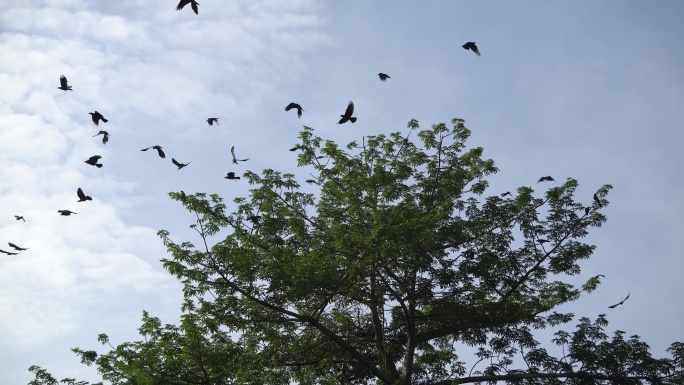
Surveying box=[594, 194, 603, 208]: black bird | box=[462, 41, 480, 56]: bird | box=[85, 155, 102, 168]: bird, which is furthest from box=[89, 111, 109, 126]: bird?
box=[594, 194, 603, 208]: black bird

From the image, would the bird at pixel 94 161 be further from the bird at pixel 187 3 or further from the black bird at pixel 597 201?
the black bird at pixel 597 201

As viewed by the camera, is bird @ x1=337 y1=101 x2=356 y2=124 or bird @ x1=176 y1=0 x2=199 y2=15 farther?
bird @ x1=337 y1=101 x2=356 y2=124

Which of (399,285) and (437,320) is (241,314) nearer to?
(399,285)

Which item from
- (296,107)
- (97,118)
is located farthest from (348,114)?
(97,118)

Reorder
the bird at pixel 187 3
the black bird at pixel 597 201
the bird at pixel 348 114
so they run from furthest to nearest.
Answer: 1. the black bird at pixel 597 201
2. the bird at pixel 348 114
3. the bird at pixel 187 3

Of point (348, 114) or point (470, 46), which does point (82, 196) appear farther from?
point (470, 46)

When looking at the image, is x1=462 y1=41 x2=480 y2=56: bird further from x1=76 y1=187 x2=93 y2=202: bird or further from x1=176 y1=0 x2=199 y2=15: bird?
x1=76 y1=187 x2=93 y2=202: bird

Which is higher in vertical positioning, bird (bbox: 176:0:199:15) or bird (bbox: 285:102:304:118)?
bird (bbox: 285:102:304:118)

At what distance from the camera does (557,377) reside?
50.8 ft

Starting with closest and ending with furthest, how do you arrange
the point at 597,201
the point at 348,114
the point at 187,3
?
the point at 187,3
the point at 348,114
the point at 597,201

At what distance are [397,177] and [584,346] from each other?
6.66m

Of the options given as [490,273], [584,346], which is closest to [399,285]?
[490,273]

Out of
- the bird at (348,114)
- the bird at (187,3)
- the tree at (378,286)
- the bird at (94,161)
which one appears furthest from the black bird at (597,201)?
the bird at (94,161)

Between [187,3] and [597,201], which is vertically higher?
[597,201]
